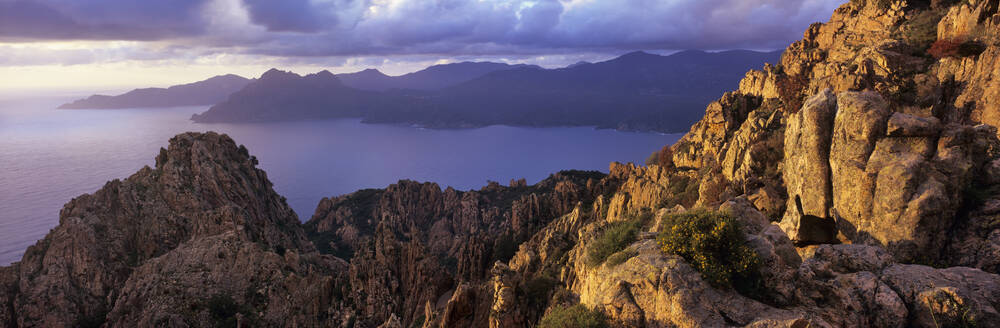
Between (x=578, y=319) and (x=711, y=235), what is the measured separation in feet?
12.7

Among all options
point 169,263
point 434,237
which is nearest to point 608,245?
point 169,263

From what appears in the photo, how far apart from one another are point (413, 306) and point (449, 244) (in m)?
50.7

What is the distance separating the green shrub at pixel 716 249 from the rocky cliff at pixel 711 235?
54mm

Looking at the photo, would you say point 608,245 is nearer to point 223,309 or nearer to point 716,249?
point 716,249

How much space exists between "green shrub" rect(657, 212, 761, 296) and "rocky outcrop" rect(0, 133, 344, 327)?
1164 inches

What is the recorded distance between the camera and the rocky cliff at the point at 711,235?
10125 millimetres

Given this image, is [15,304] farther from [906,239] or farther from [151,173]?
[906,239]

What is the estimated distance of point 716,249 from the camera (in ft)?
35.2

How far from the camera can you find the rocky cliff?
10.1m

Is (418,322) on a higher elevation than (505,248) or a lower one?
higher

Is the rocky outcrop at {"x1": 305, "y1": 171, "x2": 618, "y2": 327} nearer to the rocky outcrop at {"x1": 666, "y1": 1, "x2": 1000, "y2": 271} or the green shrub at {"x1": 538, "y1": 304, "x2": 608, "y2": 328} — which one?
the green shrub at {"x1": 538, "y1": 304, "x2": 608, "y2": 328}

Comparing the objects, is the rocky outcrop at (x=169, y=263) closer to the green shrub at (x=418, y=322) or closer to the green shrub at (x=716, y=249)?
the green shrub at (x=418, y=322)

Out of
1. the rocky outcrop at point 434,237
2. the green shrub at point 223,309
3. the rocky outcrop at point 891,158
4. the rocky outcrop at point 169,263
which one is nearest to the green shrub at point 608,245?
the rocky outcrop at point 891,158

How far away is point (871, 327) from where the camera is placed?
374 inches
